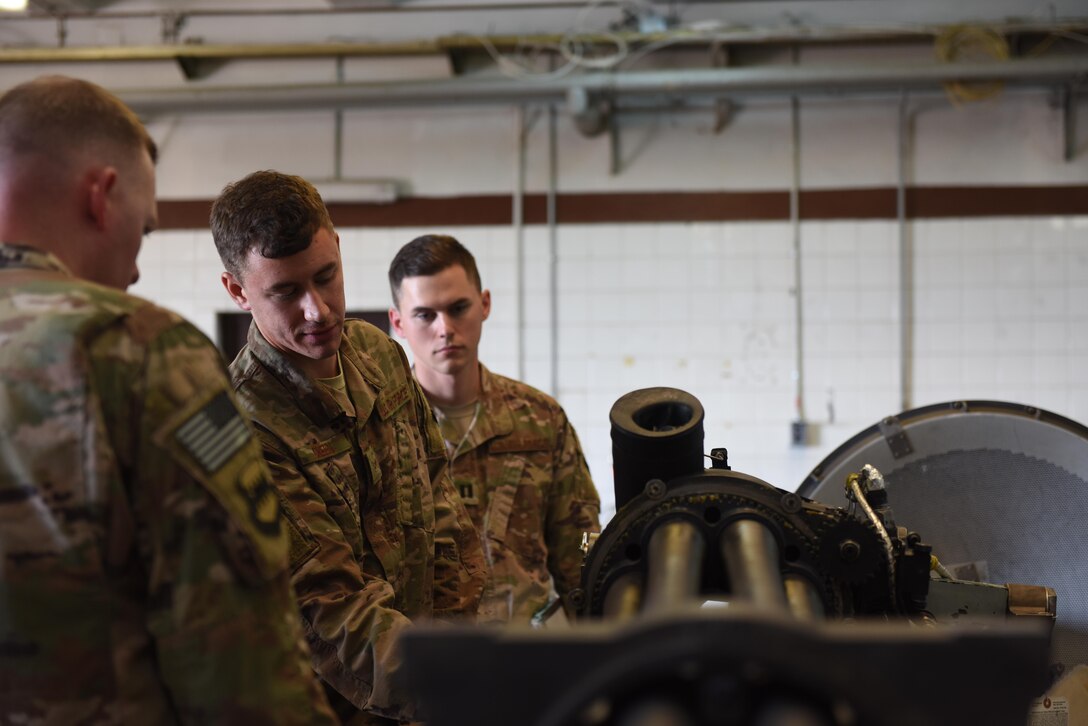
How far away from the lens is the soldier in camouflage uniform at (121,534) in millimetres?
1066

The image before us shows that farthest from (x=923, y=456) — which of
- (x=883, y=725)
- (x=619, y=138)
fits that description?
(x=619, y=138)

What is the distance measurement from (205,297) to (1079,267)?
440 centimetres

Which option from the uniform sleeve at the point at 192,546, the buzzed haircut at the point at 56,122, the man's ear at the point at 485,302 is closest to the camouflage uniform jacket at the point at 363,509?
the uniform sleeve at the point at 192,546

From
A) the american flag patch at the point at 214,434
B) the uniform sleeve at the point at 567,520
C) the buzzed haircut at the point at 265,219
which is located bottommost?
the uniform sleeve at the point at 567,520

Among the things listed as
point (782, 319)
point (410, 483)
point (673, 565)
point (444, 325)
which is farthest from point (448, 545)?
point (782, 319)

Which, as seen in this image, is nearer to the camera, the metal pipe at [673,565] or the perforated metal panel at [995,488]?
the metal pipe at [673,565]

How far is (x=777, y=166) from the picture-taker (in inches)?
197

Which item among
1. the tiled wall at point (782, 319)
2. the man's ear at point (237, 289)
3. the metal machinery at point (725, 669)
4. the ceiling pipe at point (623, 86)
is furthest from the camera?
the tiled wall at point (782, 319)

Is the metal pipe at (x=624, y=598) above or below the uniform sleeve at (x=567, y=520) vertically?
above

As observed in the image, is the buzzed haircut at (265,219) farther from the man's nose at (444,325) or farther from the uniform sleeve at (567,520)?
the uniform sleeve at (567,520)

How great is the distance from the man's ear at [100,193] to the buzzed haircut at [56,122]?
0.03 m

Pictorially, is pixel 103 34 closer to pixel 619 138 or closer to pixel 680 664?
pixel 619 138

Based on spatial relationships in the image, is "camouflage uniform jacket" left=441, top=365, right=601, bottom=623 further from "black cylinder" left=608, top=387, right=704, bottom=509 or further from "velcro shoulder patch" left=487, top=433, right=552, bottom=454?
"black cylinder" left=608, top=387, right=704, bottom=509

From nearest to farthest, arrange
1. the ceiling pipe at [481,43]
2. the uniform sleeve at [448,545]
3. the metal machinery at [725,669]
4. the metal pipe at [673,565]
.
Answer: the metal machinery at [725,669] → the metal pipe at [673,565] → the uniform sleeve at [448,545] → the ceiling pipe at [481,43]
